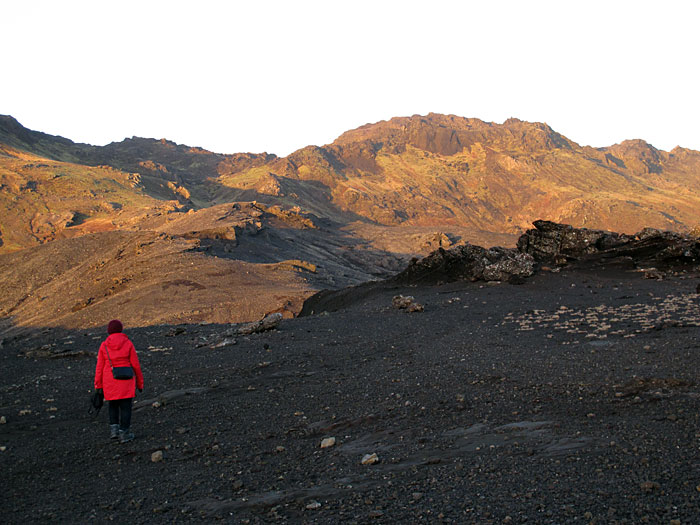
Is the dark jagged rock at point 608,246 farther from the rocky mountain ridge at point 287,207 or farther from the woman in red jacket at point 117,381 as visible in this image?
the woman in red jacket at point 117,381

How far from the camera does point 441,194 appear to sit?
11300 cm

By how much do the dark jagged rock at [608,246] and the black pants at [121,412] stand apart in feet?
48.0

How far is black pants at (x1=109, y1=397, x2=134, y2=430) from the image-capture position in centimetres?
652

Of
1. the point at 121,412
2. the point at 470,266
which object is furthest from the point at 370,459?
the point at 470,266

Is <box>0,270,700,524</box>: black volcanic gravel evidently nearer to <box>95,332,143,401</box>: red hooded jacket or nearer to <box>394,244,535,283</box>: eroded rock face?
<box>95,332,143,401</box>: red hooded jacket

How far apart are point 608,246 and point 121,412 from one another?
16.5m

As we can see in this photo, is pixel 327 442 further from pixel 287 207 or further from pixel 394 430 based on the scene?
pixel 287 207

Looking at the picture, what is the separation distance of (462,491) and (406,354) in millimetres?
5608

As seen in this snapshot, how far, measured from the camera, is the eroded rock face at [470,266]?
55.4 ft

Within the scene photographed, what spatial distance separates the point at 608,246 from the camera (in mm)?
18125

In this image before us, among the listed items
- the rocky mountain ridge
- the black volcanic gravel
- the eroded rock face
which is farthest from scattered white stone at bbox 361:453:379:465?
the rocky mountain ridge

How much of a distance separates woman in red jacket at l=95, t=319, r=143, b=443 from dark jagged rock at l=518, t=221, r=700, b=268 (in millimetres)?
14463

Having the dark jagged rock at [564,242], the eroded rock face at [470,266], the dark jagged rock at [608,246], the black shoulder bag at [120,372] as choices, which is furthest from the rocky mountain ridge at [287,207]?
the black shoulder bag at [120,372]

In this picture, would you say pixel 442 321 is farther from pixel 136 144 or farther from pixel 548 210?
pixel 136 144
